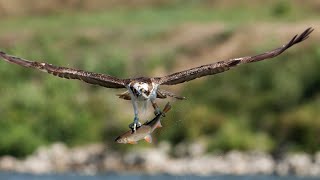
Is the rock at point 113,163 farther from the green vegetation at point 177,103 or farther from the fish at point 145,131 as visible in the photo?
the fish at point 145,131

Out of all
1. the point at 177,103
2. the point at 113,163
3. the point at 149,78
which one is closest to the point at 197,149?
the point at 113,163

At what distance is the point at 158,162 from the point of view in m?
46.8

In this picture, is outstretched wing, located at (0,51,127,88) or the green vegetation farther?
the green vegetation

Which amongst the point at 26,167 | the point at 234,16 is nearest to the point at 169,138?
the point at 26,167

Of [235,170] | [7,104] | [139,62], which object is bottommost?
[235,170]

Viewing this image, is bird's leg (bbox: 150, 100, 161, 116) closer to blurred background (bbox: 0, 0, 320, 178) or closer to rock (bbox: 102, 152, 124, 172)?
blurred background (bbox: 0, 0, 320, 178)

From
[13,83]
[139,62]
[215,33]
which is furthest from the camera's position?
[215,33]

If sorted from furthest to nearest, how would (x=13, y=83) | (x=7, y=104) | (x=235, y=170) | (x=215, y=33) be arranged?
(x=215, y=33) → (x=13, y=83) → (x=7, y=104) → (x=235, y=170)

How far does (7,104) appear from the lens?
53344mm

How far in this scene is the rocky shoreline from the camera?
46062 mm

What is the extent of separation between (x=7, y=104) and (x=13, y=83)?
4.23 meters

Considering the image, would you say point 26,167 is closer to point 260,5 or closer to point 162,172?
point 162,172

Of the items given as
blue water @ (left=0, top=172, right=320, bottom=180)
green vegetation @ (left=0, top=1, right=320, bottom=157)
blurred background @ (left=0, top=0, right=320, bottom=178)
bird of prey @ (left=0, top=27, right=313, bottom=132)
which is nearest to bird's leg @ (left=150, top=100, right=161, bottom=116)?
bird of prey @ (left=0, top=27, right=313, bottom=132)

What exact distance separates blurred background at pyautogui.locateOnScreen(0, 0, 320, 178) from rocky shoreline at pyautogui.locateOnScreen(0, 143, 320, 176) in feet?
1.21
